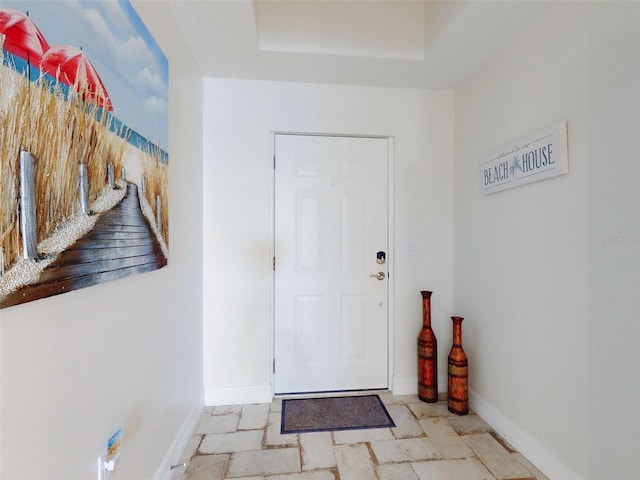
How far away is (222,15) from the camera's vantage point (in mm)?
1564

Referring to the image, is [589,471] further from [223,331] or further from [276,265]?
[223,331]

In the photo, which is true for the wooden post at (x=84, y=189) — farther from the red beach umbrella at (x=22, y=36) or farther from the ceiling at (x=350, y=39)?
the ceiling at (x=350, y=39)

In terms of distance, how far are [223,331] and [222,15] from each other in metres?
1.91

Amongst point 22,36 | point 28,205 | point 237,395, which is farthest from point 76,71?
point 237,395

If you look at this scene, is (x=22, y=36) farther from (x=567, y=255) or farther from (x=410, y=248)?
(x=410, y=248)

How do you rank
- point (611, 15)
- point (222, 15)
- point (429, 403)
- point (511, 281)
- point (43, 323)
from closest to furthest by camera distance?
point (43, 323) → point (611, 15) → point (222, 15) → point (511, 281) → point (429, 403)

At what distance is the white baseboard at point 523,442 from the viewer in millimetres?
1459

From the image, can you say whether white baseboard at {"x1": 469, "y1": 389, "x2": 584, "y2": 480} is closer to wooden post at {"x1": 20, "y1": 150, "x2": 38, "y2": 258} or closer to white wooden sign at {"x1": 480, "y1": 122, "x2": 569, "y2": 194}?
white wooden sign at {"x1": 480, "y1": 122, "x2": 569, "y2": 194}

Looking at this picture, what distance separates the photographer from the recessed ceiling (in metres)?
1.86

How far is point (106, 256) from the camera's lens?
3.18 ft

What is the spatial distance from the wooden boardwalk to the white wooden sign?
1830 millimetres

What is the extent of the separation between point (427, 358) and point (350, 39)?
2.17 m

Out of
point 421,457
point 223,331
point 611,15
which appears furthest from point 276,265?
point 611,15

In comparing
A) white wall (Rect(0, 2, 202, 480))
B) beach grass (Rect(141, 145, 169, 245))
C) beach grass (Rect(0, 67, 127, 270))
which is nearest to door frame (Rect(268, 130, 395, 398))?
white wall (Rect(0, 2, 202, 480))
